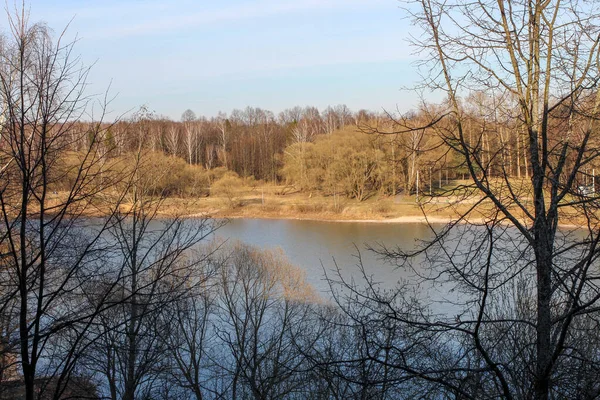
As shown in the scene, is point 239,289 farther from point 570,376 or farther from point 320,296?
point 570,376

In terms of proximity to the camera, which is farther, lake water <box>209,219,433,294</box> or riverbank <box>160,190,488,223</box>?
riverbank <box>160,190,488,223</box>

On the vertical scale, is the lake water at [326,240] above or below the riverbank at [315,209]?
below

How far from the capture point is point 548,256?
2404mm

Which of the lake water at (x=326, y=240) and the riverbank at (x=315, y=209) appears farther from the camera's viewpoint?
the riverbank at (x=315, y=209)

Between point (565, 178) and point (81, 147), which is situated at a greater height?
point (81, 147)

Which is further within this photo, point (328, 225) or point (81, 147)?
point (328, 225)

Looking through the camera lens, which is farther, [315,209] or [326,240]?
[315,209]

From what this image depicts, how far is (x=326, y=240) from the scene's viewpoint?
16.7m

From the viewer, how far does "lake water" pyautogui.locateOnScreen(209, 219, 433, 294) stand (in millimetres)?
11398

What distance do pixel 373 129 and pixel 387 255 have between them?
2.52 feet

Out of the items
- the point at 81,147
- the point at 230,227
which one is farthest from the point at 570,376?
the point at 230,227

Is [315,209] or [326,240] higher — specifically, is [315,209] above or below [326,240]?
above

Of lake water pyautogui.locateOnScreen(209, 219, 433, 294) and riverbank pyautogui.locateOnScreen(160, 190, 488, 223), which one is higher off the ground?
riverbank pyautogui.locateOnScreen(160, 190, 488, 223)

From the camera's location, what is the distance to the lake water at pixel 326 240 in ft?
37.4
